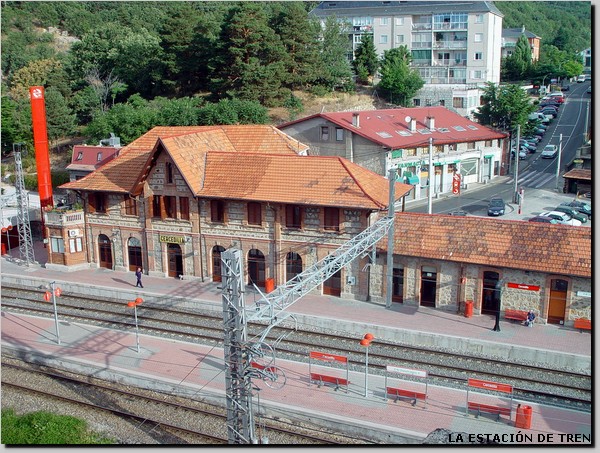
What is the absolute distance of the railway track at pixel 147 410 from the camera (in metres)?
23.7

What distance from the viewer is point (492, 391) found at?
25859mm

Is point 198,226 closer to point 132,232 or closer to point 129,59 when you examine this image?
point 132,232

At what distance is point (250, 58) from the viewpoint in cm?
6975

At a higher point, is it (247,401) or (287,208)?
(287,208)

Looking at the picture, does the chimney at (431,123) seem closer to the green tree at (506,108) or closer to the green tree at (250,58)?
the green tree at (506,108)

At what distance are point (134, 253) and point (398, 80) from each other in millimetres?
48537

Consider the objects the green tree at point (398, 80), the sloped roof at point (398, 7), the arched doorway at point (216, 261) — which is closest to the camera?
the arched doorway at point (216, 261)

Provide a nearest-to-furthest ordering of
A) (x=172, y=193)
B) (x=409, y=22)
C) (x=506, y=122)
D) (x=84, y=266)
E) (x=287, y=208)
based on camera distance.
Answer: (x=287, y=208), (x=172, y=193), (x=84, y=266), (x=506, y=122), (x=409, y=22)

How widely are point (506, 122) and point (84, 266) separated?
47.8 meters

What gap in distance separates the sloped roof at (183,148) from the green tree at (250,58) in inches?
961

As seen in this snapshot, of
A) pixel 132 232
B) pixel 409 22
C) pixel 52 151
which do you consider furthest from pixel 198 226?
pixel 409 22

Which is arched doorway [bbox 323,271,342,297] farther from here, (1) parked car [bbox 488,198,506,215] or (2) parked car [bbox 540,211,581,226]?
(2) parked car [bbox 540,211,581,226]

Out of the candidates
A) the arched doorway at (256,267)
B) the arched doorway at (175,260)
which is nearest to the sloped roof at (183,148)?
the arched doorway at (175,260)

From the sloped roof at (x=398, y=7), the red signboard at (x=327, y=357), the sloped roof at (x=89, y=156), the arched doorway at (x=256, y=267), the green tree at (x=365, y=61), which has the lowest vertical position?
the red signboard at (x=327, y=357)
